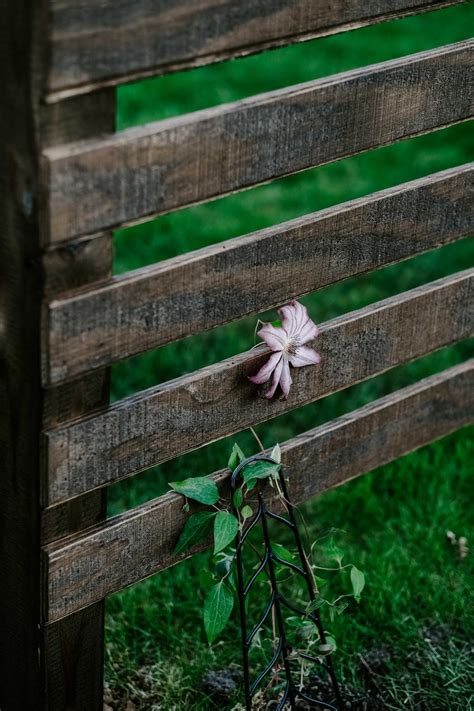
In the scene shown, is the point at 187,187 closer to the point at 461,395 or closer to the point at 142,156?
the point at 142,156

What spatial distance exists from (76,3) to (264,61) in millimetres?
4275

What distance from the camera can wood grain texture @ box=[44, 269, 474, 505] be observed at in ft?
5.83

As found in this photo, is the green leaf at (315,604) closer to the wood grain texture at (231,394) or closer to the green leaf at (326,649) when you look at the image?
the green leaf at (326,649)

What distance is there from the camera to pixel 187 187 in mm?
1682

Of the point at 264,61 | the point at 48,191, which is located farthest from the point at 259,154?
the point at 264,61

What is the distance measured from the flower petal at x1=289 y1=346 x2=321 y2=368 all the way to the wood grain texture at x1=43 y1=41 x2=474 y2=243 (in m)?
0.36

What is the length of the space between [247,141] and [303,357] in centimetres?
47

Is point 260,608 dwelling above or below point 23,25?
below

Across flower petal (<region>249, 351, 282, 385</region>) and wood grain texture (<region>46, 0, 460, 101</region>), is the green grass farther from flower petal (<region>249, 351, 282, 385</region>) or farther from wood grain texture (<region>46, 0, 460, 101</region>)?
wood grain texture (<region>46, 0, 460, 101</region>)

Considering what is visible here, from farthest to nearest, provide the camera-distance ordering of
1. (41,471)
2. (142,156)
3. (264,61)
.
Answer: (264,61) → (41,471) → (142,156)

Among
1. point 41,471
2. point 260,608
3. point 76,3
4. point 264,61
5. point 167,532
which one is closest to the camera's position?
point 76,3

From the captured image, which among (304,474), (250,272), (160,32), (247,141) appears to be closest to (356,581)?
(304,474)

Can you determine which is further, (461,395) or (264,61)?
(264,61)

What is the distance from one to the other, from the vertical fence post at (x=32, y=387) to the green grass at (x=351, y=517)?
361 mm
